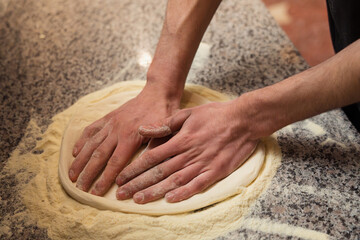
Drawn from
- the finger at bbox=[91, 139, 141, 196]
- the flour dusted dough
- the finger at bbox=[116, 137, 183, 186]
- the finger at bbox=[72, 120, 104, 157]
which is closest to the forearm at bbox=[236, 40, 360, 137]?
the flour dusted dough

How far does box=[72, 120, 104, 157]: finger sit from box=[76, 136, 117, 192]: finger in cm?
8

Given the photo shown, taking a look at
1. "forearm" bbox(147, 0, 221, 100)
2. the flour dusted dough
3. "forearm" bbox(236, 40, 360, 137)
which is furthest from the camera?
"forearm" bbox(147, 0, 221, 100)

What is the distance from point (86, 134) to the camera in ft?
3.75

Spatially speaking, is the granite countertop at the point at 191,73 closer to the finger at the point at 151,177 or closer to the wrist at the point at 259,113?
the wrist at the point at 259,113

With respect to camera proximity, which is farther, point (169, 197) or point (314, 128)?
point (314, 128)

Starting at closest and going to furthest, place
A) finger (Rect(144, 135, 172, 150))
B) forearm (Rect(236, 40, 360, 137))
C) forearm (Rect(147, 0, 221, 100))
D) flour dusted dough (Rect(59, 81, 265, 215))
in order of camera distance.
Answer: forearm (Rect(236, 40, 360, 137))
flour dusted dough (Rect(59, 81, 265, 215))
finger (Rect(144, 135, 172, 150))
forearm (Rect(147, 0, 221, 100))

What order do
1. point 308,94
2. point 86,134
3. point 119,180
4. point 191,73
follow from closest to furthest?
point 308,94 → point 119,180 → point 86,134 → point 191,73

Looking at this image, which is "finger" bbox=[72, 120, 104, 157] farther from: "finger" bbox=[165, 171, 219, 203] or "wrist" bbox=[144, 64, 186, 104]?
"finger" bbox=[165, 171, 219, 203]

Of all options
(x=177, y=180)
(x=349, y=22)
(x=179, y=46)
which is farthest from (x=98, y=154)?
(x=349, y=22)

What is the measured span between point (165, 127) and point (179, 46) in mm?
335

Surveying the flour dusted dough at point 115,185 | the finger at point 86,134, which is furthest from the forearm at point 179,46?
the finger at point 86,134

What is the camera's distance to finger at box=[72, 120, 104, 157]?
1.12 meters

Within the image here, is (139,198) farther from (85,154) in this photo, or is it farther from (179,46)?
(179,46)

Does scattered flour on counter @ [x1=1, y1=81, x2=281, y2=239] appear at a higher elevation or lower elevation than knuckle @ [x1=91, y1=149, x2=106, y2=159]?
lower
